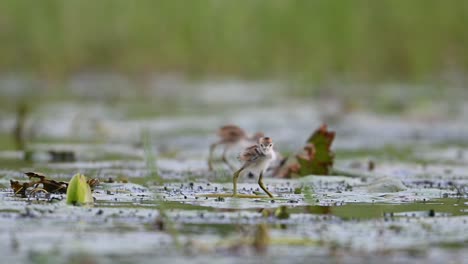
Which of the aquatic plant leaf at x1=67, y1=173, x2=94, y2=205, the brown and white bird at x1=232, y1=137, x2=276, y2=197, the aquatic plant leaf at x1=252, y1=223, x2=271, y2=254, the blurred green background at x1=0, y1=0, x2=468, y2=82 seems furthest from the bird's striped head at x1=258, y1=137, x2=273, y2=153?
the blurred green background at x1=0, y1=0, x2=468, y2=82

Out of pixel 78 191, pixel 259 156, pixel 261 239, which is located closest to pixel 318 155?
pixel 259 156

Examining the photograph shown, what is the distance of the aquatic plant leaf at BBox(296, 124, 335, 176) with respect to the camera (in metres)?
7.86

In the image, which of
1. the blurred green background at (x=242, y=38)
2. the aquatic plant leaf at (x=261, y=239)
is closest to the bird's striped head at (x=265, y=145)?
the aquatic plant leaf at (x=261, y=239)

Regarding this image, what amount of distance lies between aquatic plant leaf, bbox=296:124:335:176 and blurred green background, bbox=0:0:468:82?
35.2 feet

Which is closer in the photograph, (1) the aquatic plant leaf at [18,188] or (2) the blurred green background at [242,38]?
(1) the aquatic plant leaf at [18,188]

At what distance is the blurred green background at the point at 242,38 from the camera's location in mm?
19125

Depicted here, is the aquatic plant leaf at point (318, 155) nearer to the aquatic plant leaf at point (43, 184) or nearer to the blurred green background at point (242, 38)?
the aquatic plant leaf at point (43, 184)

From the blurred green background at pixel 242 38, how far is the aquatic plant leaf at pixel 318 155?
1071 centimetres

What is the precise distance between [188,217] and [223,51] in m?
16.0

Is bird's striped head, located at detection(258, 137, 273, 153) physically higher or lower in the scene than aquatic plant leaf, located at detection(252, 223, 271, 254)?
higher

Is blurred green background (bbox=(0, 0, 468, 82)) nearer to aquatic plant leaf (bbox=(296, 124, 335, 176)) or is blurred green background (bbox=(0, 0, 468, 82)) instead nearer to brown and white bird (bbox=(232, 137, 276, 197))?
aquatic plant leaf (bbox=(296, 124, 335, 176))

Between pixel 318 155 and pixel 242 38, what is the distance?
12.9m

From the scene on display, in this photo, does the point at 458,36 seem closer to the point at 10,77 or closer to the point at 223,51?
the point at 223,51

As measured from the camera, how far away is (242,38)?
20.7 metres
